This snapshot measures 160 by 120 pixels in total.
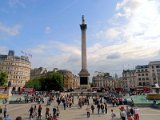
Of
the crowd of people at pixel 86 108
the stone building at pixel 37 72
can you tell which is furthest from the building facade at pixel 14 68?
the crowd of people at pixel 86 108

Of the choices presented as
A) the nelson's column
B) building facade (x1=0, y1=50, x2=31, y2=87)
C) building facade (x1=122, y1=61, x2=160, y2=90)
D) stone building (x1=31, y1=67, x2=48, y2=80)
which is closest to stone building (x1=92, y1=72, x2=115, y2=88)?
building facade (x1=122, y1=61, x2=160, y2=90)

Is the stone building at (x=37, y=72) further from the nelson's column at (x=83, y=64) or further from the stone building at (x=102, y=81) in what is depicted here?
the nelson's column at (x=83, y=64)

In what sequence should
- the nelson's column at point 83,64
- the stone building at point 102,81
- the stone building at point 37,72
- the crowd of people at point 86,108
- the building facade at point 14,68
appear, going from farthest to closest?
the stone building at point 102,81 < the stone building at point 37,72 < the building facade at point 14,68 < the nelson's column at point 83,64 < the crowd of people at point 86,108

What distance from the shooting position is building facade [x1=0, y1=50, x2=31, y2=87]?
12431cm

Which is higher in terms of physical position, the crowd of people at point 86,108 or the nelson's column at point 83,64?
the nelson's column at point 83,64

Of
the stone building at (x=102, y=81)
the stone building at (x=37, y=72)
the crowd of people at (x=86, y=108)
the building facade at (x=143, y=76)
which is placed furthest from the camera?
the stone building at (x=102, y=81)

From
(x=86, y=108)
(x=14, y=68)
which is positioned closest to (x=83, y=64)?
(x=86, y=108)

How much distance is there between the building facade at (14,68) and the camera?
12431cm

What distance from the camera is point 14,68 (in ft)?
416

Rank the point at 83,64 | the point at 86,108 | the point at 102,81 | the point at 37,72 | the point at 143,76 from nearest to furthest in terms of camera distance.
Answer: the point at 86,108 < the point at 83,64 < the point at 143,76 < the point at 37,72 < the point at 102,81

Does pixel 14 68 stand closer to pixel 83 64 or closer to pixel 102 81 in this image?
pixel 83 64

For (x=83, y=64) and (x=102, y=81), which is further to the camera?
(x=102, y=81)

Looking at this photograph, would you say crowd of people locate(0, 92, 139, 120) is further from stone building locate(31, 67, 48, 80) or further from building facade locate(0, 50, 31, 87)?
stone building locate(31, 67, 48, 80)

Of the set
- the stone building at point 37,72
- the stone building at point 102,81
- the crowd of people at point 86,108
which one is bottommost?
the crowd of people at point 86,108
